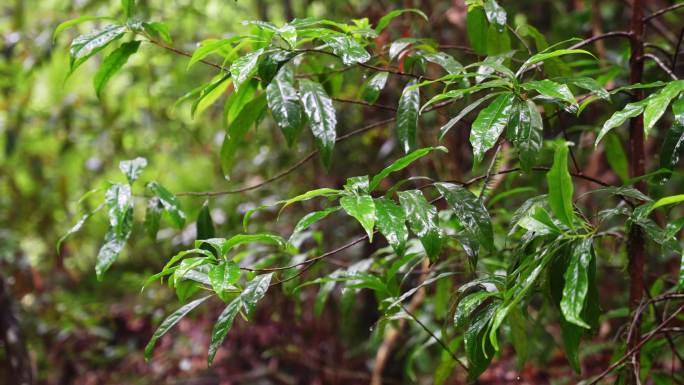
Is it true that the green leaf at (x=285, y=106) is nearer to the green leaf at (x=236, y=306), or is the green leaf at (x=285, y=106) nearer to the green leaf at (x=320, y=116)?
the green leaf at (x=320, y=116)

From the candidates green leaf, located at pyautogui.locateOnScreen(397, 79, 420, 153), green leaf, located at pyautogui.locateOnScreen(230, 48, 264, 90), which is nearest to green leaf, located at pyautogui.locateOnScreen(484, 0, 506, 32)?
green leaf, located at pyautogui.locateOnScreen(397, 79, 420, 153)

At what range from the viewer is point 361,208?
0.79 m

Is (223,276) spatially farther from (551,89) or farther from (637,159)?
(637,159)

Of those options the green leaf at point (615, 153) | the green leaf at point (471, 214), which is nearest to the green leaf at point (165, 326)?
the green leaf at point (471, 214)

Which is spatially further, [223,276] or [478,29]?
[478,29]

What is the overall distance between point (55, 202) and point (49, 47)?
1226 mm

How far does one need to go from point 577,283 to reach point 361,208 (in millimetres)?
282

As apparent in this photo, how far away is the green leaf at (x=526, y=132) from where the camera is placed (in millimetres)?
850

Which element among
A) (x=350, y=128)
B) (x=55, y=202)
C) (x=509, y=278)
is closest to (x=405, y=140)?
(x=509, y=278)

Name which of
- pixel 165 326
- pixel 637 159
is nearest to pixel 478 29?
pixel 637 159

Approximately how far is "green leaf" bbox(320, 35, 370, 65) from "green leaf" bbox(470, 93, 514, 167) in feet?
0.62

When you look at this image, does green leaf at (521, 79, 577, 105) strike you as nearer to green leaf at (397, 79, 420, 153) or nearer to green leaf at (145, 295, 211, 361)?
green leaf at (397, 79, 420, 153)

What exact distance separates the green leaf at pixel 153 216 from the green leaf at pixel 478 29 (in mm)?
670

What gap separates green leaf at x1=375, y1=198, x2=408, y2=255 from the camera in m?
0.80
